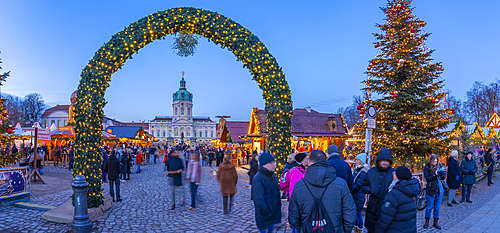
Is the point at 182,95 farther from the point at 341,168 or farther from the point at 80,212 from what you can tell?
the point at 341,168

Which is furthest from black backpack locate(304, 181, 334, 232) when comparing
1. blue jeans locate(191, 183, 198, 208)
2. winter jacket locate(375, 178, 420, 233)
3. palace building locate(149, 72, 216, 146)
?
palace building locate(149, 72, 216, 146)

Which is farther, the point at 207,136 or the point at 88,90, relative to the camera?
the point at 207,136

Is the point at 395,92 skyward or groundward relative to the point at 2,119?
skyward

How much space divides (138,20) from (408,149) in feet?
36.8

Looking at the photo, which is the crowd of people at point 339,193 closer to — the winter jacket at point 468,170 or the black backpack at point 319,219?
the black backpack at point 319,219

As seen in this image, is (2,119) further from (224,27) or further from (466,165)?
(466,165)

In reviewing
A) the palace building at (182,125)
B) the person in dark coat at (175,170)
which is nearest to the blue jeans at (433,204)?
the person in dark coat at (175,170)

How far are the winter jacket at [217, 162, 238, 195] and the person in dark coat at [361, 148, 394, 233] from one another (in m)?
3.80

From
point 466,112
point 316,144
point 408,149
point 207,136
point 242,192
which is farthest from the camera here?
point 207,136

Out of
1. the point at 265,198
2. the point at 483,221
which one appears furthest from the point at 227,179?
the point at 483,221

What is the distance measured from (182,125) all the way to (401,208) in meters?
136

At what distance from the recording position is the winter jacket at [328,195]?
3.04 meters

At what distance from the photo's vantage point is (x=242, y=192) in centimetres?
1084

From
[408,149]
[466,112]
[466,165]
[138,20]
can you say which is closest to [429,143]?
[408,149]
